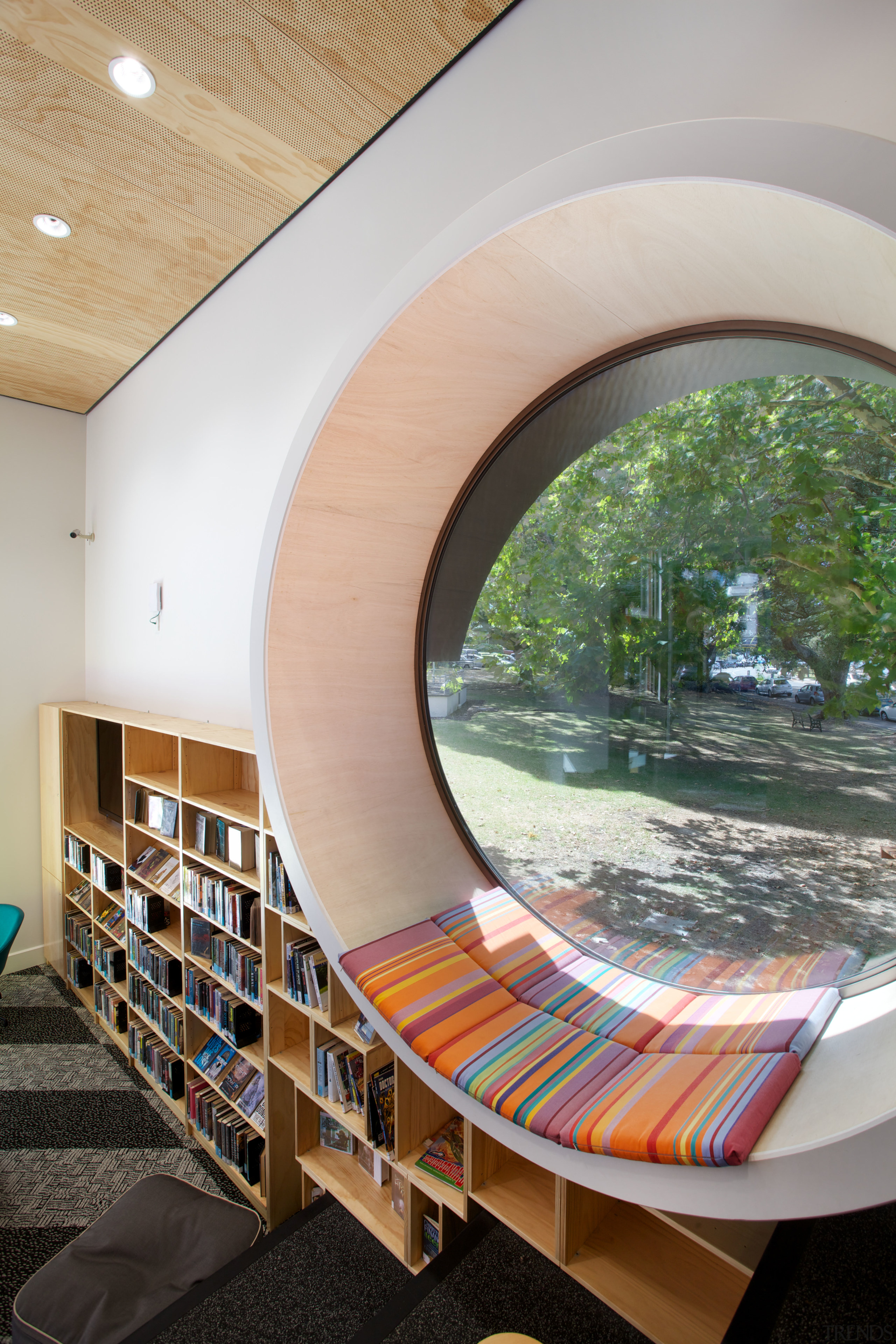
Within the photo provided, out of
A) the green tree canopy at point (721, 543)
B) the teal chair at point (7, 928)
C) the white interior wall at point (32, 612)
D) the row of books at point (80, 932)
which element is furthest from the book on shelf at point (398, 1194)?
the white interior wall at point (32, 612)

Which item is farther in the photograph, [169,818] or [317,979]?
[169,818]

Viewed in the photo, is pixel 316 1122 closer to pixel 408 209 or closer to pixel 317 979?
pixel 317 979

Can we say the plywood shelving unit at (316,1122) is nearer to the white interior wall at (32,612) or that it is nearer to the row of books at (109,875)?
the row of books at (109,875)

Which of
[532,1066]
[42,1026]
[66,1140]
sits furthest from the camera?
[42,1026]

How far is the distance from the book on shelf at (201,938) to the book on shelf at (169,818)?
0.37 meters

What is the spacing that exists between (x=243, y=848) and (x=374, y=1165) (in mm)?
1033

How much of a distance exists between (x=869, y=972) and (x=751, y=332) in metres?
1.36

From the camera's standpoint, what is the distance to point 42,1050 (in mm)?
3137

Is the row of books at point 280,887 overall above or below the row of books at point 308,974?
above

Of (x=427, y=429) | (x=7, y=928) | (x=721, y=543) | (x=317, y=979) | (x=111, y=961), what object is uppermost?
(x=427, y=429)

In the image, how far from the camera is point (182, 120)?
75.0 inches

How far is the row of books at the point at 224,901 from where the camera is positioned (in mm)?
2156

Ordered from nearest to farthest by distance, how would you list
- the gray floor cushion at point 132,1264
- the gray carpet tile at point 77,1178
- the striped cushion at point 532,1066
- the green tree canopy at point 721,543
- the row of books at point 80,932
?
the striped cushion at point 532,1066 → the green tree canopy at point 721,543 → the gray floor cushion at point 132,1264 → the gray carpet tile at point 77,1178 → the row of books at point 80,932

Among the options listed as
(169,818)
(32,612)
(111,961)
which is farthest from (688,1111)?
(32,612)
